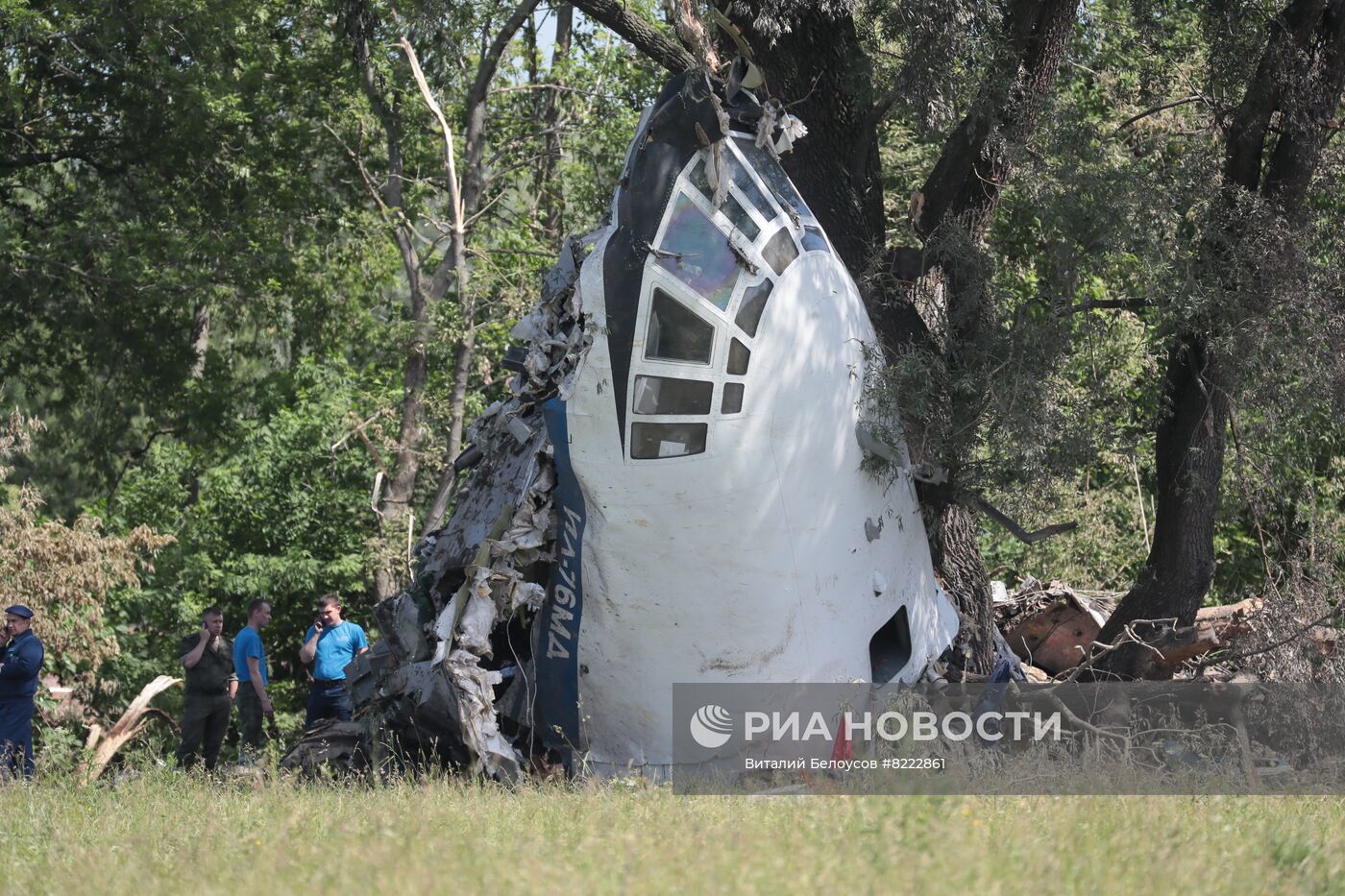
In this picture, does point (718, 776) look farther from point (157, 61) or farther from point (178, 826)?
point (157, 61)

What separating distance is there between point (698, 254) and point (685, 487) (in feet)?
5.25

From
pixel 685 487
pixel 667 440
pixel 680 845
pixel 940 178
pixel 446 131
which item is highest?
pixel 446 131

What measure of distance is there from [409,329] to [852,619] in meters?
11.8

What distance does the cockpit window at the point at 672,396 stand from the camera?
Answer: 960cm

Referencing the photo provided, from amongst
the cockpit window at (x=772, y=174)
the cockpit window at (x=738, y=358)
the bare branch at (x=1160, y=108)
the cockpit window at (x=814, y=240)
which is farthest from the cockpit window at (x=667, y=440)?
the bare branch at (x=1160, y=108)

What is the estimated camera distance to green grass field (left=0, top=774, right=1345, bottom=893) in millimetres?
5293

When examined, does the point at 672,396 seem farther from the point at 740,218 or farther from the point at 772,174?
the point at 772,174

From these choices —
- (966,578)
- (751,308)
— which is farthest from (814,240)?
(966,578)

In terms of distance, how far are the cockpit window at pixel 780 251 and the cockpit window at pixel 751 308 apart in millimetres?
240

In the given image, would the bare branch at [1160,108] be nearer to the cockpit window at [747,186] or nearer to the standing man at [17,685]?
the cockpit window at [747,186]

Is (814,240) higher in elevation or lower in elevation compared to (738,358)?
higher

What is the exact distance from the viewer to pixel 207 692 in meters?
12.2

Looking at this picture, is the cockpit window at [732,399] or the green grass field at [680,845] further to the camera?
the cockpit window at [732,399]

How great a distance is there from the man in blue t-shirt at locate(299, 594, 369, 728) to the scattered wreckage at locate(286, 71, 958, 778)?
2.23 meters
